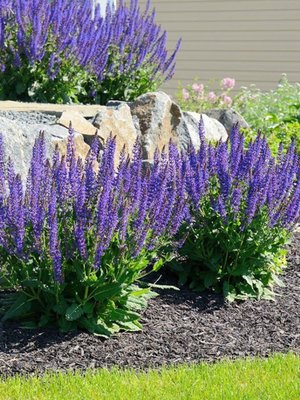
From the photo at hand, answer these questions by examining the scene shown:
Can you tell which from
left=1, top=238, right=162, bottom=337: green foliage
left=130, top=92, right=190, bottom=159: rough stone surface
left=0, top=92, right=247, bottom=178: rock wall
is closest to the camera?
left=1, top=238, right=162, bottom=337: green foliage

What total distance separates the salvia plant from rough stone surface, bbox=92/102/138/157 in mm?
1793

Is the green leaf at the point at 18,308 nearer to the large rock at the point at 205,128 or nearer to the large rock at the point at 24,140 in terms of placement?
the large rock at the point at 24,140

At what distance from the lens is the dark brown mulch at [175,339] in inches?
165

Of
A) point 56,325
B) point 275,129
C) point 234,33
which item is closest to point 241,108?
point 275,129

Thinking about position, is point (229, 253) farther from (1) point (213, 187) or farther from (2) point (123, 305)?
(2) point (123, 305)

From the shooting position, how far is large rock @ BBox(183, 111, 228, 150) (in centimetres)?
752

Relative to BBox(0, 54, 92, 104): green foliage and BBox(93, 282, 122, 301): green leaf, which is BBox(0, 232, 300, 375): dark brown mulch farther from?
BBox(0, 54, 92, 104): green foliage

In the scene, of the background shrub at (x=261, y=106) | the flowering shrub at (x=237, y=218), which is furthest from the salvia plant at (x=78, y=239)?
the background shrub at (x=261, y=106)

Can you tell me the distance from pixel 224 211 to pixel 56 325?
3.90 ft

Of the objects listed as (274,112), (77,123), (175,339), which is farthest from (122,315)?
(274,112)

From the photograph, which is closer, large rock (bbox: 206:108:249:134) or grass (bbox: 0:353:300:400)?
grass (bbox: 0:353:300:400)

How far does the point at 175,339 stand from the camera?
4.52 meters

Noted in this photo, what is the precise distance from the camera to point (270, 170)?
16.5ft

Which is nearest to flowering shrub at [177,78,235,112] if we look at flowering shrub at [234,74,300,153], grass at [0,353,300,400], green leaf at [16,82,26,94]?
flowering shrub at [234,74,300,153]
